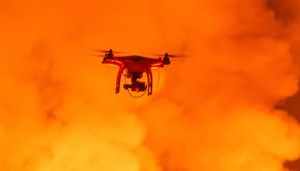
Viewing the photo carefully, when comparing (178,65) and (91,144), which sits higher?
(178,65)

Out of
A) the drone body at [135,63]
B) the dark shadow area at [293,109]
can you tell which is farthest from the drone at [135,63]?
the dark shadow area at [293,109]

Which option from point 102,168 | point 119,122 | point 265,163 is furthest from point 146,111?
point 265,163

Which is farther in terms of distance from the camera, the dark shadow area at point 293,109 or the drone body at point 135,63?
the dark shadow area at point 293,109

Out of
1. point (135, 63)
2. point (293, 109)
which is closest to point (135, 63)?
point (135, 63)

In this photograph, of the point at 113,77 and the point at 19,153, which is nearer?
the point at 19,153

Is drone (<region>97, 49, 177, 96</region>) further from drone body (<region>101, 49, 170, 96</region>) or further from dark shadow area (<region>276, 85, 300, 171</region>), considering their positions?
dark shadow area (<region>276, 85, 300, 171</region>)

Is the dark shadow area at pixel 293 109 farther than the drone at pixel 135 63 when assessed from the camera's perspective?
Yes

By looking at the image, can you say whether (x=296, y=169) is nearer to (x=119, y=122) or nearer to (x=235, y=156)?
(x=235, y=156)

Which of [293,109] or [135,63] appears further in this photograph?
[293,109]

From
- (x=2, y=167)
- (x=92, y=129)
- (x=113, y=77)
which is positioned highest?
(x=113, y=77)

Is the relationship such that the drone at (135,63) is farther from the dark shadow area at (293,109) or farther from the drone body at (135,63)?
the dark shadow area at (293,109)

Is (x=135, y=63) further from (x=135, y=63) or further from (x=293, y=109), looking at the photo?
(x=293, y=109)
